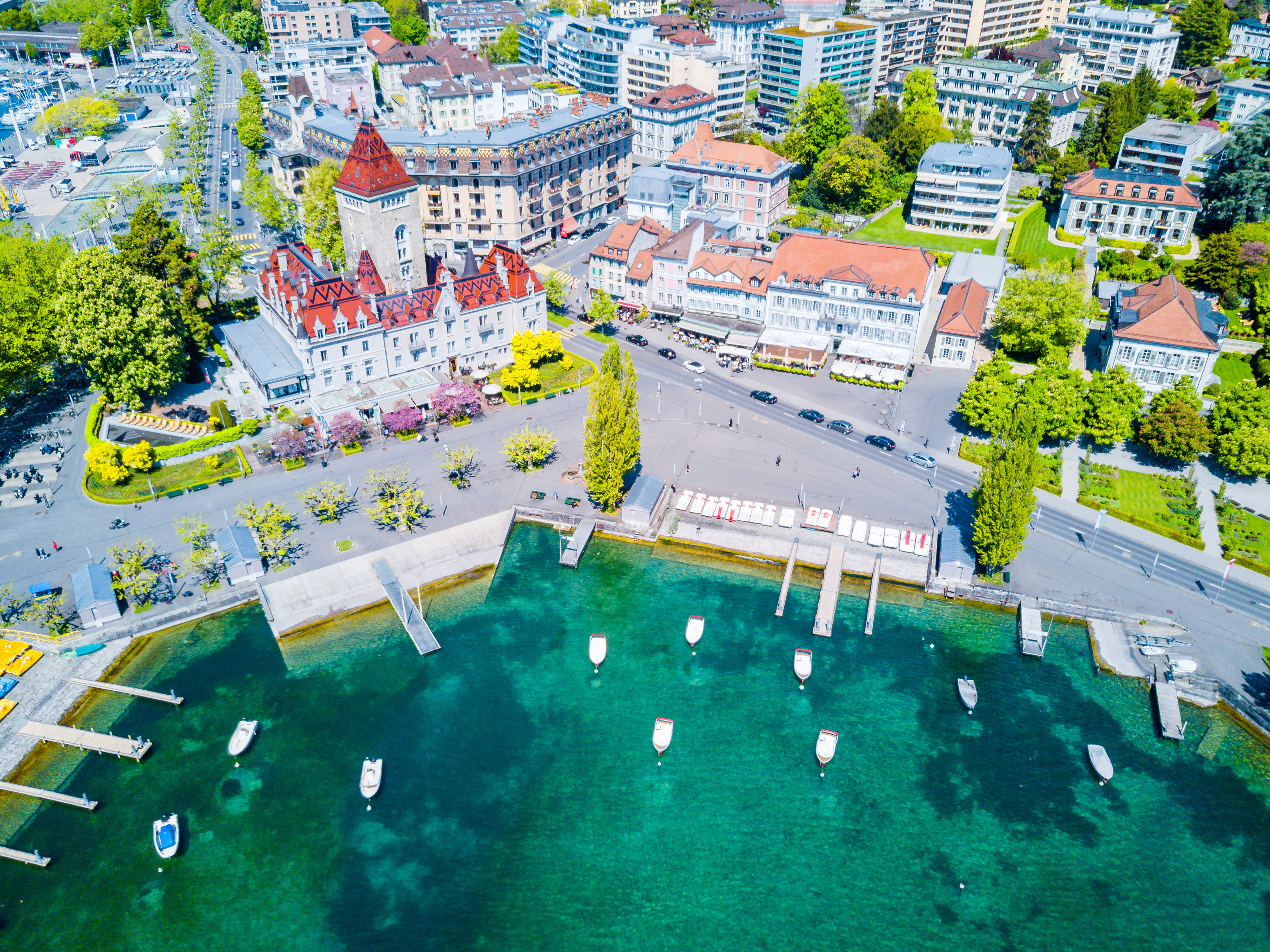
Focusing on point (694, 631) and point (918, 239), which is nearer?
point (694, 631)

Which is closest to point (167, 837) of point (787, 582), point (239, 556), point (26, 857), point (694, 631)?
point (26, 857)

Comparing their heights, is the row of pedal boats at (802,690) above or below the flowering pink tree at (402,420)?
below

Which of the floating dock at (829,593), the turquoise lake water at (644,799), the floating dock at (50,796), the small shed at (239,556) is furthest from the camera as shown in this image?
the small shed at (239,556)

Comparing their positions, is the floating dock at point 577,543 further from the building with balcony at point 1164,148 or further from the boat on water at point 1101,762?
the building with balcony at point 1164,148

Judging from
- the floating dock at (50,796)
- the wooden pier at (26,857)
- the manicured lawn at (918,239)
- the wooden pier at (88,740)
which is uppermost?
the manicured lawn at (918,239)

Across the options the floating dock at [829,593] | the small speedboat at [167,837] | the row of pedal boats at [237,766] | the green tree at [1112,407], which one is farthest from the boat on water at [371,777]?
the green tree at [1112,407]

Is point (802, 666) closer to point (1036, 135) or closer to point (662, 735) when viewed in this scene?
point (662, 735)
